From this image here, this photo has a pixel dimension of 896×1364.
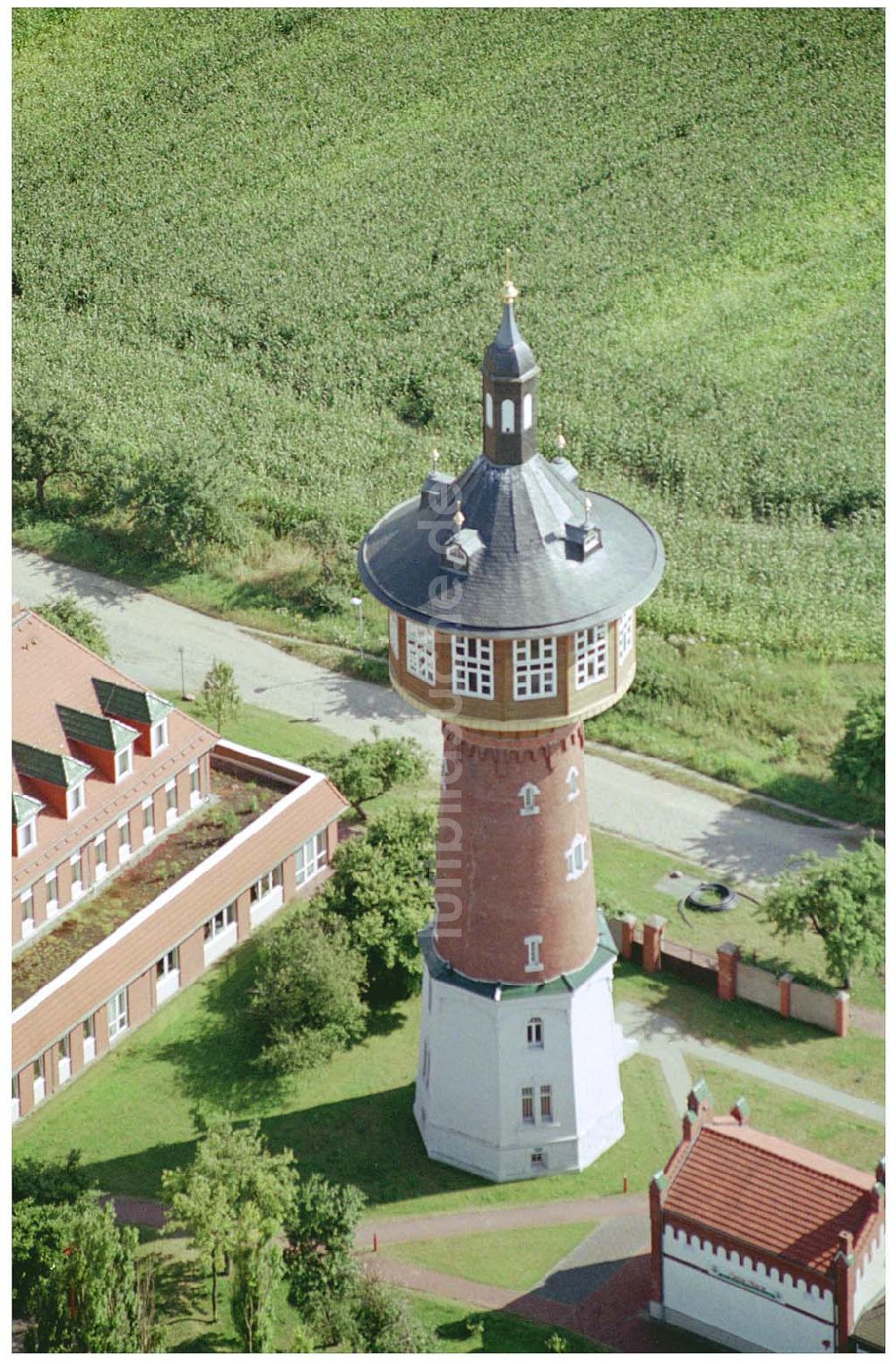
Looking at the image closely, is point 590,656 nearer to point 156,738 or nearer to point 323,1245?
point 323,1245

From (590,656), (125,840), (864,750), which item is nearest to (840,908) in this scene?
(864,750)

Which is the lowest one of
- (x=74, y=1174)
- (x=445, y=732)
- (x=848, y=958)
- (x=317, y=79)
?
(x=74, y=1174)

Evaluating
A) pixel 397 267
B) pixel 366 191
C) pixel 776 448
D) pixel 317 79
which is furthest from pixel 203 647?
pixel 317 79

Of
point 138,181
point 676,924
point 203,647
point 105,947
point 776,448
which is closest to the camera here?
point 105,947

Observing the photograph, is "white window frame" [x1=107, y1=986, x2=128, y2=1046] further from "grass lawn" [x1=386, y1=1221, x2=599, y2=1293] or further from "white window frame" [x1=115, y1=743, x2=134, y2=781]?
"grass lawn" [x1=386, y1=1221, x2=599, y2=1293]

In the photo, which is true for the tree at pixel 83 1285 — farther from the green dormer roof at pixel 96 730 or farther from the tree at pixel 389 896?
the green dormer roof at pixel 96 730

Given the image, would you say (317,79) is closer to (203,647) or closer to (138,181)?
(138,181)

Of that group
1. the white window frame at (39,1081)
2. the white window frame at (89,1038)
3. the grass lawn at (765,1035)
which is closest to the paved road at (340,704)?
the grass lawn at (765,1035)
